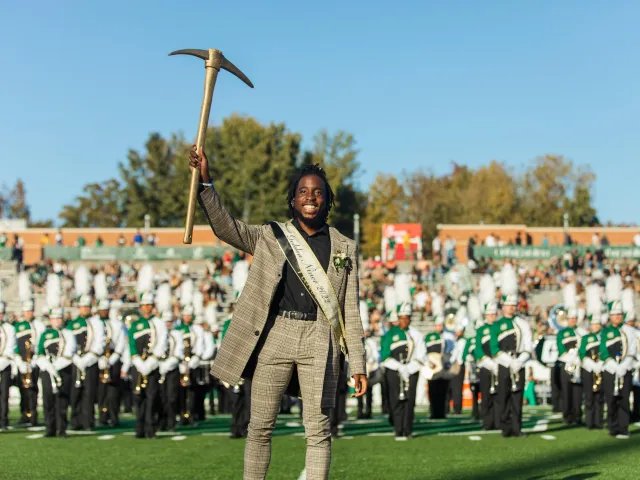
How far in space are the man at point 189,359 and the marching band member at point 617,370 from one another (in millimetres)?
6257

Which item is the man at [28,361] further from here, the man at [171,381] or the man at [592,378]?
the man at [592,378]

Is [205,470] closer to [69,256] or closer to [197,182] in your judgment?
[197,182]

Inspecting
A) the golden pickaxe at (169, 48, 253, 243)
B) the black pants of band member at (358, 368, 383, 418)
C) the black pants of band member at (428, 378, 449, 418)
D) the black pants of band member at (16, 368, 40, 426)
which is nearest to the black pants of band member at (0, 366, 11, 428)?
the black pants of band member at (16, 368, 40, 426)

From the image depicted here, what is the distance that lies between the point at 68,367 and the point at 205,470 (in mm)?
4974

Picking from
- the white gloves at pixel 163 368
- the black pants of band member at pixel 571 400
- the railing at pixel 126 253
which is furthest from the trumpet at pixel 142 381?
the railing at pixel 126 253

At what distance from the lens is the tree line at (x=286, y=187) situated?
68.0 metres

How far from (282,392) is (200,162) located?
1.42 m

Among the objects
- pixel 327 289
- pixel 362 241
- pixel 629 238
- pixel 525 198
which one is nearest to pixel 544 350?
pixel 327 289

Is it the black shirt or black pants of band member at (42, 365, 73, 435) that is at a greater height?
the black shirt

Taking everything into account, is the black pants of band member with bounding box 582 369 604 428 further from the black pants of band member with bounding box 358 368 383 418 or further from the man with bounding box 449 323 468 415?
the black pants of band member with bounding box 358 368 383 418

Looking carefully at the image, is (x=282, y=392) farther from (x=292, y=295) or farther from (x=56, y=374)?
(x=56, y=374)

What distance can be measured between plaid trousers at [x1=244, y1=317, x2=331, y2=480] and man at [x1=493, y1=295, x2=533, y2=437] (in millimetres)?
8067

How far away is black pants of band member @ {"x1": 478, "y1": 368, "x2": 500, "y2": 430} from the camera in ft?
46.1

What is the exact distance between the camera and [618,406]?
1391cm
